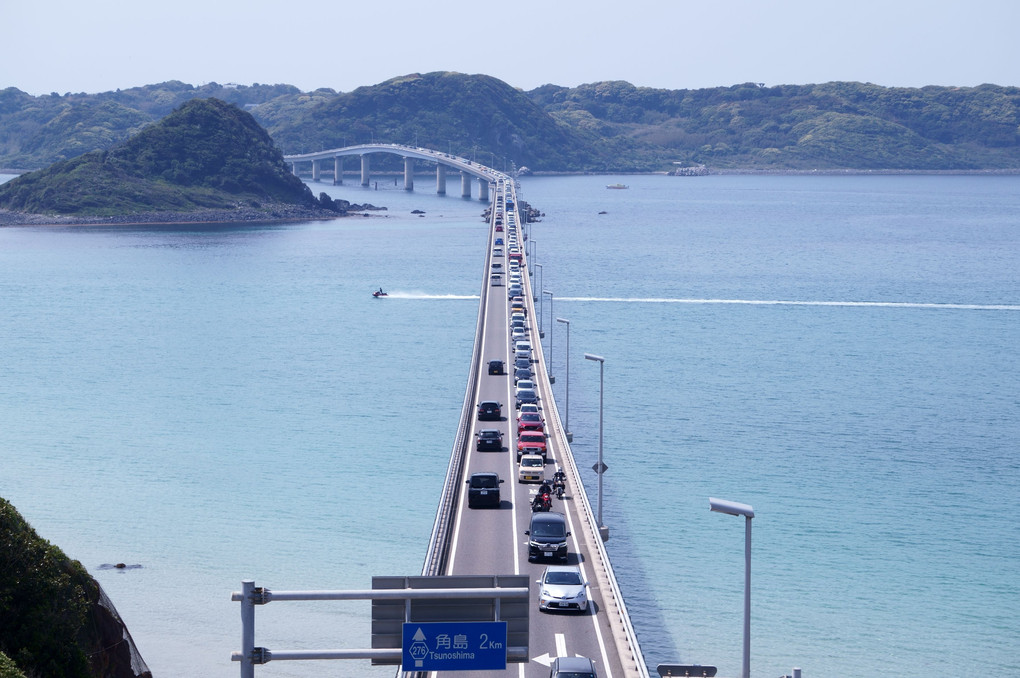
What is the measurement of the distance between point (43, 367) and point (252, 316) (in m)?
25.7

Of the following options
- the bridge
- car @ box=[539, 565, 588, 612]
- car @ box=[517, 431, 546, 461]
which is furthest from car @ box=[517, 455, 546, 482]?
car @ box=[539, 565, 588, 612]

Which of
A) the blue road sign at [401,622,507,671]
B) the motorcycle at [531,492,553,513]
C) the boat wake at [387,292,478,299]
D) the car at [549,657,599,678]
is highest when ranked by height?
the blue road sign at [401,622,507,671]

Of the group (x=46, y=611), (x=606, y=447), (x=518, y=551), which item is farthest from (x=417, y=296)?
(x=46, y=611)

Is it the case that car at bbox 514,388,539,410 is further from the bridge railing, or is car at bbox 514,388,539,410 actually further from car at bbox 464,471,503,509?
car at bbox 464,471,503,509

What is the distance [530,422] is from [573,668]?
2780 centimetres

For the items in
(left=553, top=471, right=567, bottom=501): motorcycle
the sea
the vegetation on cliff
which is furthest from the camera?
(left=553, top=471, right=567, bottom=501): motorcycle

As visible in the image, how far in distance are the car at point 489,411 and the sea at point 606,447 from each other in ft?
11.4

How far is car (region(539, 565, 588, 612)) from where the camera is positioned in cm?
2931

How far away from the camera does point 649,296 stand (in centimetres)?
11800

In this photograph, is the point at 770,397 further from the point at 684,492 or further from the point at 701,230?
the point at 701,230

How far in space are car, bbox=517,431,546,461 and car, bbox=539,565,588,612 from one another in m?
16.1

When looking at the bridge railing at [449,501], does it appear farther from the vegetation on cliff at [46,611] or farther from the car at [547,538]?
the vegetation on cliff at [46,611]

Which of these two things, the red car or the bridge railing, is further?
the red car

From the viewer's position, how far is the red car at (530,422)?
51031 mm
